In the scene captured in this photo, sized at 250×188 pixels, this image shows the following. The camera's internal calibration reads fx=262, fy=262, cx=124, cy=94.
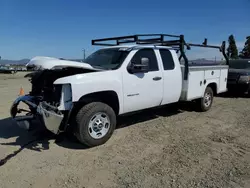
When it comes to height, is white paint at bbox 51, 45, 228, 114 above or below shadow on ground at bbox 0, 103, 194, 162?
above

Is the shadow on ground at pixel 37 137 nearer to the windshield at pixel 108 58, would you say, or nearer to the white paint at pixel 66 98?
the white paint at pixel 66 98

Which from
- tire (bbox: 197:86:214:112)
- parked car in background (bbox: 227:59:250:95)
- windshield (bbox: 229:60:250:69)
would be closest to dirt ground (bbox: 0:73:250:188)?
tire (bbox: 197:86:214:112)

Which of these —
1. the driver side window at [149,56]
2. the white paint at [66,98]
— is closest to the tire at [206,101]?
the driver side window at [149,56]

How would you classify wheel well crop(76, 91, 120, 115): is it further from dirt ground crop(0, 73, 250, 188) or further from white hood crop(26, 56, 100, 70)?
dirt ground crop(0, 73, 250, 188)

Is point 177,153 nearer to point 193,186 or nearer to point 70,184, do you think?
point 193,186

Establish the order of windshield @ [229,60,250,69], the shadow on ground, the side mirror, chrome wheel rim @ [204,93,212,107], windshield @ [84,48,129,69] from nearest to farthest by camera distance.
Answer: the shadow on ground < the side mirror < windshield @ [84,48,129,69] < chrome wheel rim @ [204,93,212,107] < windshield @ [229,60,250,69]

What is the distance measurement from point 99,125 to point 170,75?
7.74 feet

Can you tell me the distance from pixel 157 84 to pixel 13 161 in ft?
11.2

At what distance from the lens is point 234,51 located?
124ft

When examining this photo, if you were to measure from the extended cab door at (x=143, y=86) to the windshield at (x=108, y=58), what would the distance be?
27cm

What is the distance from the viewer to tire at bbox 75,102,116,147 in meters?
4.82

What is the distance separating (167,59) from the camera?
6.57m

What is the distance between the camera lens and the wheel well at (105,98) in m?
5.08

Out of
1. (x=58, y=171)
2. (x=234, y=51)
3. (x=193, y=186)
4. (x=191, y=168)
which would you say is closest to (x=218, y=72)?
(x=191, y=168)
